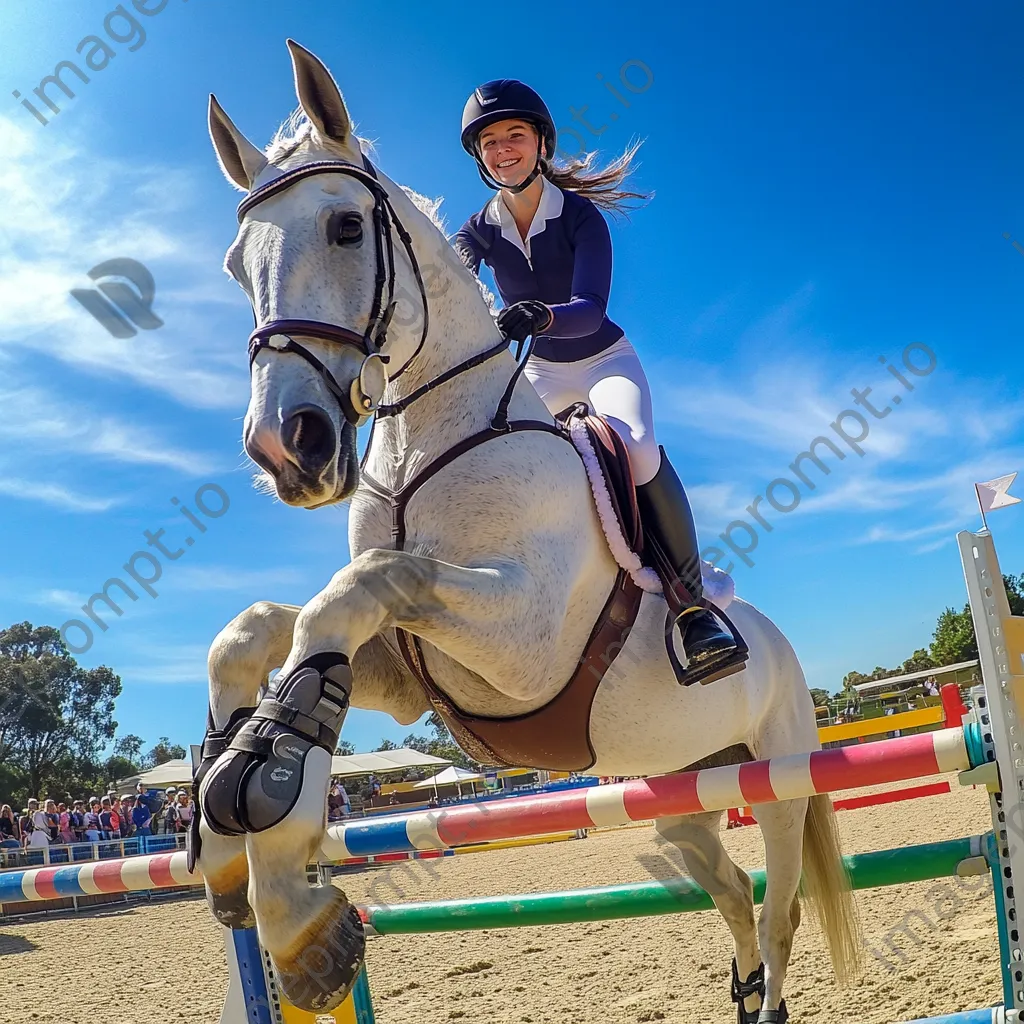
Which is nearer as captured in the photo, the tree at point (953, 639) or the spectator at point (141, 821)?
the spectator at point (141, 821)

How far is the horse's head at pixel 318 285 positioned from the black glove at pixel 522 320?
0.81 ft

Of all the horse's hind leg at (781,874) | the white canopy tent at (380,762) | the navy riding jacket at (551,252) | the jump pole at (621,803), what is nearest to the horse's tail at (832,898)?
the horse's hind leg at (781,874)

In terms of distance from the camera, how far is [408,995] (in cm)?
551

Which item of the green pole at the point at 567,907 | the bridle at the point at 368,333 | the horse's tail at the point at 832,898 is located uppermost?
the bridle at the point at 368,333

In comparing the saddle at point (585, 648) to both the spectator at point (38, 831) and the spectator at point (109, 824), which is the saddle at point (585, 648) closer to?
the spectator at point (38, 831)

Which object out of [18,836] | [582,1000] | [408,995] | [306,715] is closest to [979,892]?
[582,1000]

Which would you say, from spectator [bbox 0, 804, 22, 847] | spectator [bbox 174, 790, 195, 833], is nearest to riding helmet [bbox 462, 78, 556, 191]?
spectator [bbox 174, 790, 195, 833]

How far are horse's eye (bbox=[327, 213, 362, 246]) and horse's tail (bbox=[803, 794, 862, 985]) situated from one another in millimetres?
2892

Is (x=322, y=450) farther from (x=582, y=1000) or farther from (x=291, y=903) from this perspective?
(x=582, y=1000)

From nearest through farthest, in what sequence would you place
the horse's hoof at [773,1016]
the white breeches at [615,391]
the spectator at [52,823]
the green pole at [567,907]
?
the white breeches at [615,391] < the green pole at [567,907] < the horse's hoof at [773,1016] < the spectator at [52,823]

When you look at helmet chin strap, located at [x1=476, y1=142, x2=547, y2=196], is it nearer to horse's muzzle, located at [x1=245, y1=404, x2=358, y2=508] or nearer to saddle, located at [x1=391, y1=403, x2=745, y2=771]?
saddle, located at [x1=391, y1=403, x2=745, y2=771]

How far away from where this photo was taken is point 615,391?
3107 mm

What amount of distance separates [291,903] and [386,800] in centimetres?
2967

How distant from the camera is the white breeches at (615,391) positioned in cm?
294
